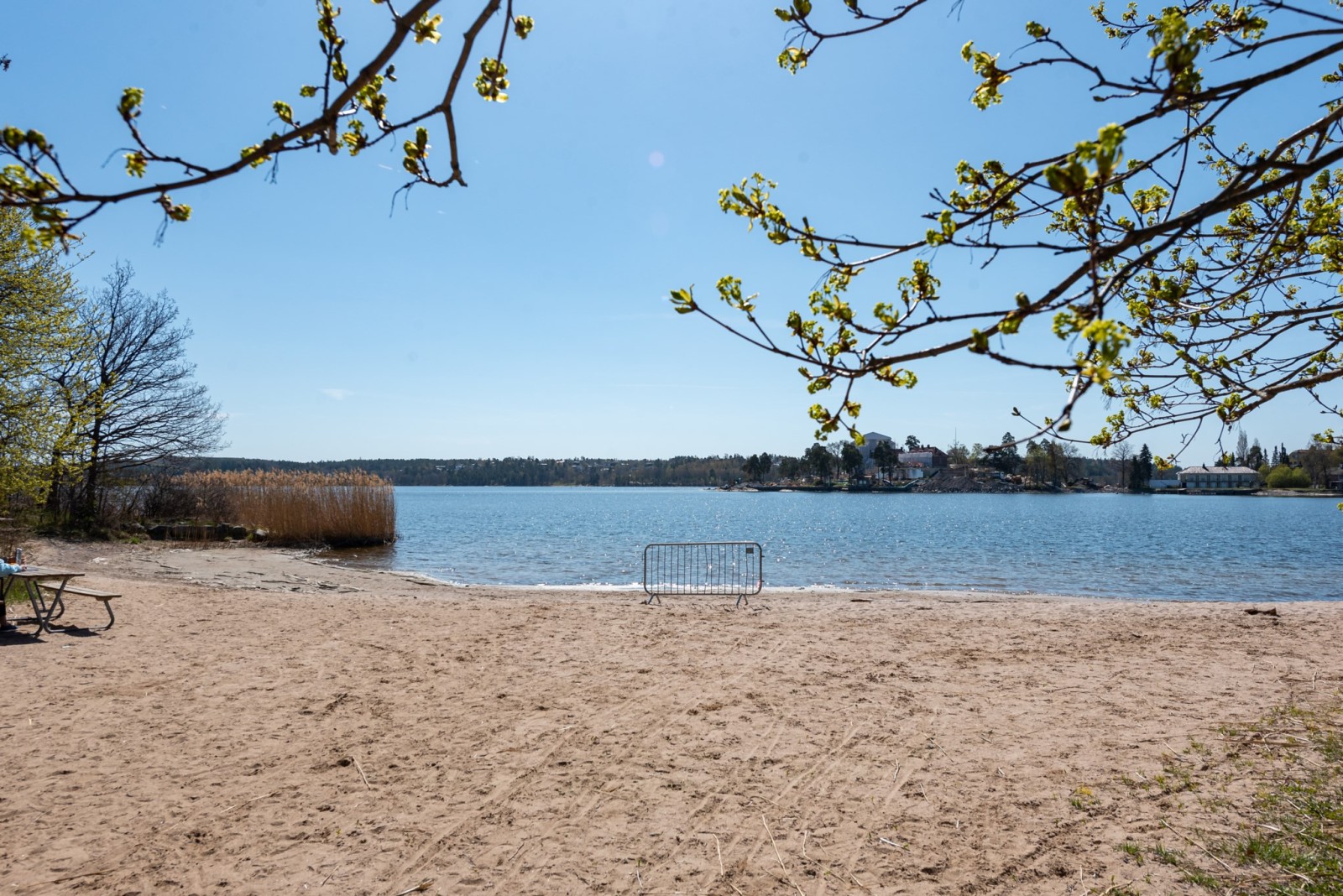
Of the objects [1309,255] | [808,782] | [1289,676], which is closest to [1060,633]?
[1289,676]

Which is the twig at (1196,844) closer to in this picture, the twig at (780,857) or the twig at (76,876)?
the twig at (780,857)

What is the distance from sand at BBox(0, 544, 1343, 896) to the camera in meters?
4.15

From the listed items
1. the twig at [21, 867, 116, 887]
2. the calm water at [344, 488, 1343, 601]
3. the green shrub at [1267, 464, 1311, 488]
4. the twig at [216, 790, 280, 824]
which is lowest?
the calm water at [344, 488, 1343, 601]

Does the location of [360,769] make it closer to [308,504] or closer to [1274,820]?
[1274,820]

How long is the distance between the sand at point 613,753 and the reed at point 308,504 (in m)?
15.8

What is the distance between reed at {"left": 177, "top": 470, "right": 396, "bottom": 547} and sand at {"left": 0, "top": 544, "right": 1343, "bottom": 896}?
15808 mm

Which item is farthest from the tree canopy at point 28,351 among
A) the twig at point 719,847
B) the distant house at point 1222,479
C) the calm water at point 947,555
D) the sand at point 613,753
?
the distant house at point 1222,479

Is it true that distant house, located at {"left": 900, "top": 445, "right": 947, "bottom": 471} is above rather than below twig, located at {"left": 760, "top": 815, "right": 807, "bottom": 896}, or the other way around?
above

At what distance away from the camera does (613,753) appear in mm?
5766

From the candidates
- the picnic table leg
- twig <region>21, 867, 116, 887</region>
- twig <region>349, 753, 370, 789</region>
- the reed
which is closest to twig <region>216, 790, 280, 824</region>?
twig <region>349, 753, 370, 789</region>

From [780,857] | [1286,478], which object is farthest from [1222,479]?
[780,857]

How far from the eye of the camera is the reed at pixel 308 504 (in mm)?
26188

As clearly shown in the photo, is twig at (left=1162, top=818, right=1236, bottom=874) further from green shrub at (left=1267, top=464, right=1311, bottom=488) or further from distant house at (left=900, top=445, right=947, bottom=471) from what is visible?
distant house at (left=900, top=445, right=947, bottom=471)

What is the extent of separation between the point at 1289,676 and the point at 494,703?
8622mm
